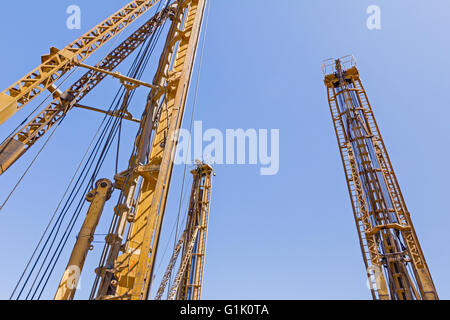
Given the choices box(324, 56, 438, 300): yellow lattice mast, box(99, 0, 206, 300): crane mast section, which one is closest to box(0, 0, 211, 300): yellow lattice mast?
box(99, 0, 206, 300): crane mast section

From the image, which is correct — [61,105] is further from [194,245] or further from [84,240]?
[194,245]

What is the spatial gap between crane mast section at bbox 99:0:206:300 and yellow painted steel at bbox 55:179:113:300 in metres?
0.48

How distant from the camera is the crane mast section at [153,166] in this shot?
5.59 m

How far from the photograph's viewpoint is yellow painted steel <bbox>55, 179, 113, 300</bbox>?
5969 mm

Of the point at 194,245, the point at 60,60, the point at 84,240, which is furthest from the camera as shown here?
the point at 194,245

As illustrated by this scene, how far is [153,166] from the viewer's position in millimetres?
6816

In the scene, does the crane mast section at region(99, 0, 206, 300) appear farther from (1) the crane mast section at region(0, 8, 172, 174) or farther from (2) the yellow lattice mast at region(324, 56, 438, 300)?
(2) the yellow lattice mast at region(324, 56, 438, 300)

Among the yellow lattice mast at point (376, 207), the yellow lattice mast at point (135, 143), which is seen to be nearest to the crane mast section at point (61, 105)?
the yellow lattice mast at point (135, 143)

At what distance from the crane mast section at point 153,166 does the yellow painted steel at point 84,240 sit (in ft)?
1.56

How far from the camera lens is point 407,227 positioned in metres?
14.0

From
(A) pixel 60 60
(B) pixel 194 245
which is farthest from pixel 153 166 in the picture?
(B) pixel 194 245

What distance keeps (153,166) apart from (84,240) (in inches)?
91.3
